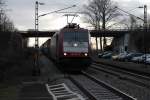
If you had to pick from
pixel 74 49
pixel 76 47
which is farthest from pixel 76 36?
pixel 74 49

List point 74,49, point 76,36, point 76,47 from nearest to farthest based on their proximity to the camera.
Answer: point 74,49 < point 76,47 < point 76,36

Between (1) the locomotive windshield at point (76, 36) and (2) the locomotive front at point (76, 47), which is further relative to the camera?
(1) the locomotive windshield at point (76, 36)

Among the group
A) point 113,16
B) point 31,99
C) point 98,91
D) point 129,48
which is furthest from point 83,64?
point 129,48

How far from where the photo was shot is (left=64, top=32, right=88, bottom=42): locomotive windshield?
37344 millimetres

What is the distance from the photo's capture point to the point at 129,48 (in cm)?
12244

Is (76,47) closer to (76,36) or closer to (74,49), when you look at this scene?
(74,49)

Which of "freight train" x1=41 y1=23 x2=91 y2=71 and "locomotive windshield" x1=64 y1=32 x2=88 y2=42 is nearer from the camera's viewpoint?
"freight train" x1=41 y1=23 x2=91 y2=71

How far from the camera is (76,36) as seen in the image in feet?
123

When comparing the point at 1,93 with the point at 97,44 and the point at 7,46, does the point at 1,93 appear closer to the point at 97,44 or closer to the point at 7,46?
the point at 7,46

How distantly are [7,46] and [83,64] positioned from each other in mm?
31015

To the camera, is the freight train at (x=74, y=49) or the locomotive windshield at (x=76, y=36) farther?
the locomotive windshield at (x=76, y=36)

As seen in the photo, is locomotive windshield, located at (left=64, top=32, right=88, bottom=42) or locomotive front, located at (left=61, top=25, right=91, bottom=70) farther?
locomotive windshield, located at (left=64, top=32, right=88, bottom=42)

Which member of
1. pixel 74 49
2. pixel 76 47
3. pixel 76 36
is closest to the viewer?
pixel 74 49

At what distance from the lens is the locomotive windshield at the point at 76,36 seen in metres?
37.3
